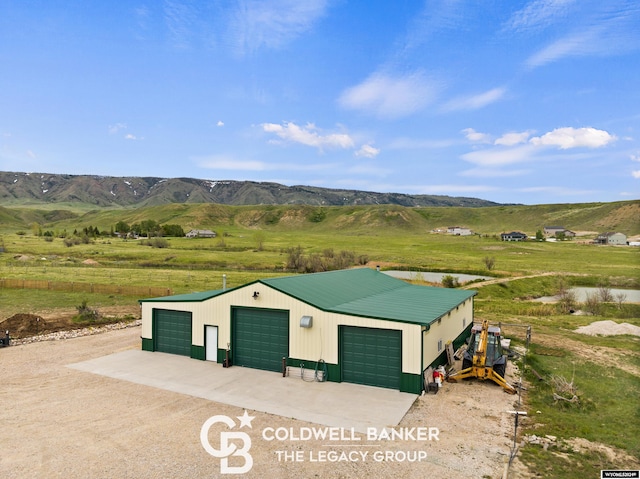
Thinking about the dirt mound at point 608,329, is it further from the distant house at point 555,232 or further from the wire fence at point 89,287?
the distant house at point 555,232

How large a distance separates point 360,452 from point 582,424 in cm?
Answer: 821

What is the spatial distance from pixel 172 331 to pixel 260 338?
6.11 metres

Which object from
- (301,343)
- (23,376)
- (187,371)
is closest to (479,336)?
(301,343)

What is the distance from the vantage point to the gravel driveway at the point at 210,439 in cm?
1166

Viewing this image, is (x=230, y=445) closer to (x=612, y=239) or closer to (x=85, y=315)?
(x=85, y=315)

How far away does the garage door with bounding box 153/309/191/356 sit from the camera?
23.5m

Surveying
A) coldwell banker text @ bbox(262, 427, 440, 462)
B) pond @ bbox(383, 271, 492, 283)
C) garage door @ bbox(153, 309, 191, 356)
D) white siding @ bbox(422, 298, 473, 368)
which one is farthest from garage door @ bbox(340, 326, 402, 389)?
pond @ bbox(383, 271, 492, 283)

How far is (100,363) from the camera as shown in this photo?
71.9ft

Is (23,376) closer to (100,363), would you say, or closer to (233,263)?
(100,363)

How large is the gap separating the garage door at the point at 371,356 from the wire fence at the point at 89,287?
29.5 m

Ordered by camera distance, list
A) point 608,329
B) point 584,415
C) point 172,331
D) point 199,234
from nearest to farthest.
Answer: point 584,415, point 172,331, point 608,329, point 199,234

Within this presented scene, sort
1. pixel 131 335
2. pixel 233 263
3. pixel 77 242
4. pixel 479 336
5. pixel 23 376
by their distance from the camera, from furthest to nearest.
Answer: pixel 77 242 → pixel 233 263 → pixel 131 335 → pixel 479 336 → pixel 23 376

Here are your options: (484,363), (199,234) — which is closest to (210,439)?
(484,363)

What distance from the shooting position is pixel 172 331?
23953mm
